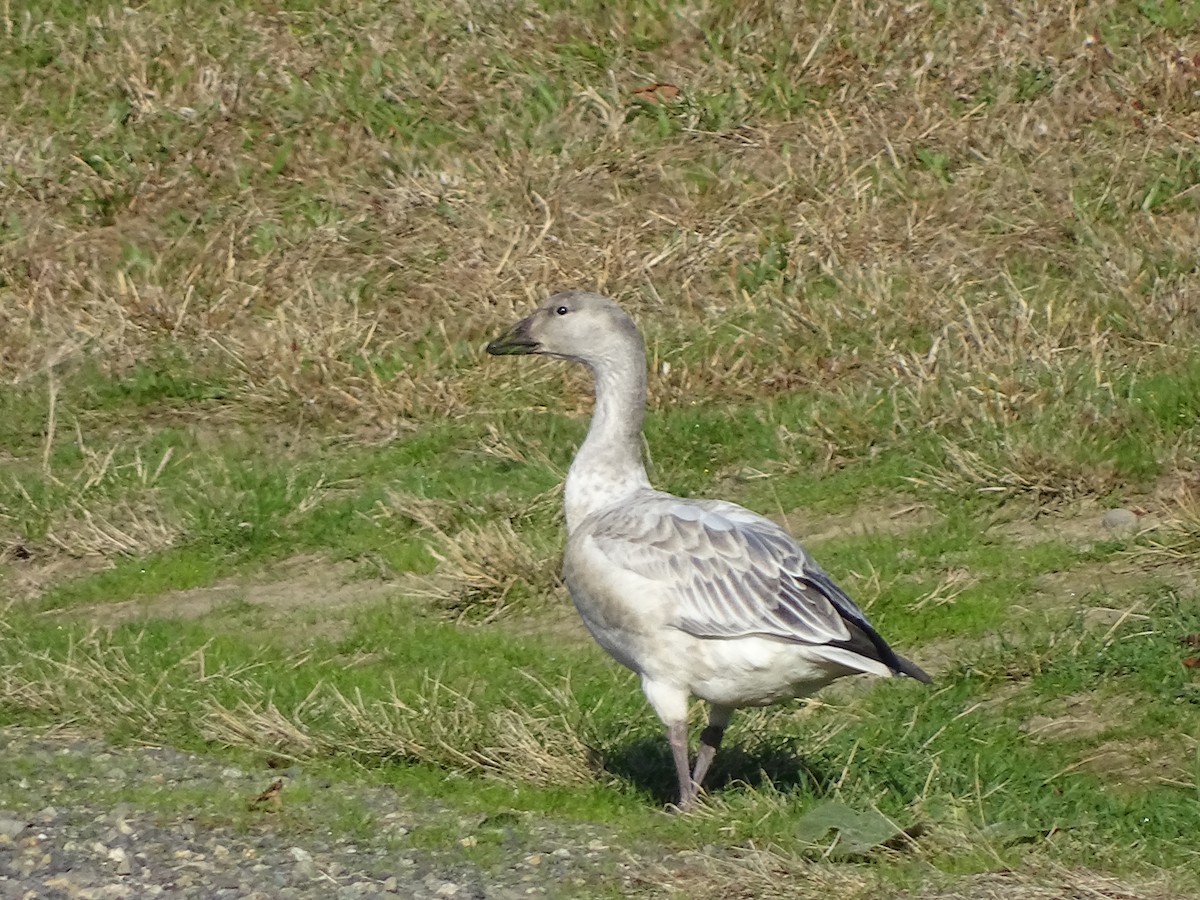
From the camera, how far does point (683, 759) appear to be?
688cm

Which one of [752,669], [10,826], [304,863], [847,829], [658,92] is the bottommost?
[10,826]

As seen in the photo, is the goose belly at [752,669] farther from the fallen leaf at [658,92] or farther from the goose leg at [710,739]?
the fallen leaf at [658,92]

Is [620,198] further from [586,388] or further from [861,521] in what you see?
[861,521]

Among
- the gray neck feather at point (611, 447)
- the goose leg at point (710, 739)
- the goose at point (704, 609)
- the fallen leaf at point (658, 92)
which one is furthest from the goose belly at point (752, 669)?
the fallen leaf at point (658, 92)

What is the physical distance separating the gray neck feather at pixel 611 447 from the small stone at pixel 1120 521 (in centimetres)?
276

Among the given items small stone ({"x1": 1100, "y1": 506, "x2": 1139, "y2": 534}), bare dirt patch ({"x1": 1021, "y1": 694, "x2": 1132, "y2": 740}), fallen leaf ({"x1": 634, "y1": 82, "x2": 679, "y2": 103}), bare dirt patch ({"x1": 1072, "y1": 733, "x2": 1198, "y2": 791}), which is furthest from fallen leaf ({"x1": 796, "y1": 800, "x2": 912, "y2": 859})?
fallen leaf ({"x1": 634, "y1": 82, "x2": 679, "y2": 103})

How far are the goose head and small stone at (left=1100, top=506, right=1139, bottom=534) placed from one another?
2762 mm

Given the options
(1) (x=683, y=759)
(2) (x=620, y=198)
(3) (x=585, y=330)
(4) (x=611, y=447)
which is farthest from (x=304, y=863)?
(2) (x=620, y=198)

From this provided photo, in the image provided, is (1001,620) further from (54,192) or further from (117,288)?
(54,192)

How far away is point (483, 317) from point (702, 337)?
1.40m

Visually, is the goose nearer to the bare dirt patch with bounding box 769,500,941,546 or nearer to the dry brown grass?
the bare dirt patch with bounding box 769,500,941,546

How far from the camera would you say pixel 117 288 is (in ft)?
42.6

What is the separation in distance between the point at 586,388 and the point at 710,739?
4637 mm

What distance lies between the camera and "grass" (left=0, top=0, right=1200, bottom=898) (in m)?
7.44
